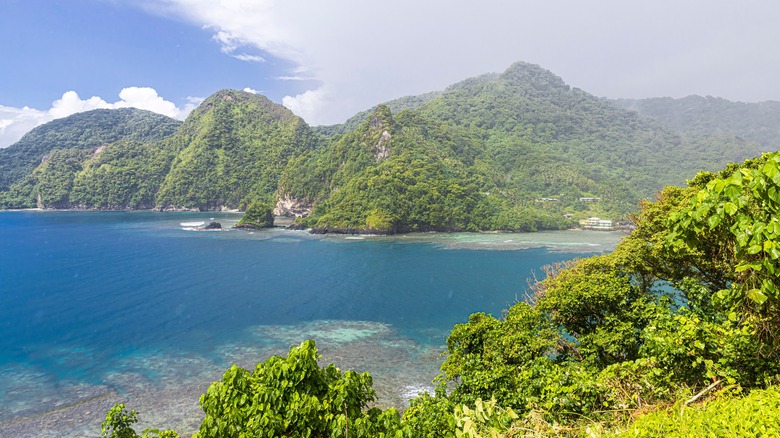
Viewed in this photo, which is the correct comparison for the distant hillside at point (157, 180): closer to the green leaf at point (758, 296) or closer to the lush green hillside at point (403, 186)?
the lush green hillside at point (403, 186)

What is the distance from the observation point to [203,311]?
40.9 m

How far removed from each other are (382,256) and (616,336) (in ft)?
190

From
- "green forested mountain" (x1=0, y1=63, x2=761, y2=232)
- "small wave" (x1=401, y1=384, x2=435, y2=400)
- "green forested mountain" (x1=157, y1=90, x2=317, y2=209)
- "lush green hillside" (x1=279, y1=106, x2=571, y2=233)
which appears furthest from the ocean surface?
"green forested mountain" (x1=157, y1=90, x2=317, y2=209)

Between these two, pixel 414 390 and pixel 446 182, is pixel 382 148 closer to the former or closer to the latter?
pixel 446 182

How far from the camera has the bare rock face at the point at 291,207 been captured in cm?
14125

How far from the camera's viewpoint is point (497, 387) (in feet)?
37.4

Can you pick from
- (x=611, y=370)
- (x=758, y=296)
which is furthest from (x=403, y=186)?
(x=758, y=296)

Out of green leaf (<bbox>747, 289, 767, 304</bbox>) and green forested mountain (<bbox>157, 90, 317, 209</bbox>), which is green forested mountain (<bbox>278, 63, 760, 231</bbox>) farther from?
green leaf (<bbox>747, 289, 767, 304</bbox>)

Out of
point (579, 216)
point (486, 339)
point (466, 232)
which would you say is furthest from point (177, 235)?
point (579, 216)

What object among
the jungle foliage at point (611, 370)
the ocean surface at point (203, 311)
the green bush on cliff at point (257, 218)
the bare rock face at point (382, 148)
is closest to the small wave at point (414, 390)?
the ocean surface at point (203, 311)

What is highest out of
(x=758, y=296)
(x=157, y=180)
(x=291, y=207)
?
(x=157, y=180)

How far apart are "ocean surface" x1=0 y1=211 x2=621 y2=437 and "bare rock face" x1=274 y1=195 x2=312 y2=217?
59.4 m

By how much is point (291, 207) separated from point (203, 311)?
10653 cm

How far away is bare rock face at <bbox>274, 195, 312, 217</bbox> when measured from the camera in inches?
5561
